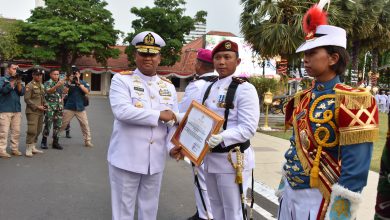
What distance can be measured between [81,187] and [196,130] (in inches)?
133

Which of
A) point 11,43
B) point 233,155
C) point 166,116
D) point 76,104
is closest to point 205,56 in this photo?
point 166,116

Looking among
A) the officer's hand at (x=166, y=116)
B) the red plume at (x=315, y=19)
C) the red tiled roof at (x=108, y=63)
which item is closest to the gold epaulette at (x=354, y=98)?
the red plume at (x=315, y=19)

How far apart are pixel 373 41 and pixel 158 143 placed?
1984 centimetres

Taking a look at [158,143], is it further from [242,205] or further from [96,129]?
[96,129]

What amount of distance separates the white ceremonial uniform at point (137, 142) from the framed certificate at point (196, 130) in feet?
0.77

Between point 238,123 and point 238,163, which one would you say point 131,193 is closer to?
point 238,163

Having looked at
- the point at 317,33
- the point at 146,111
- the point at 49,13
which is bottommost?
the point at 146,111

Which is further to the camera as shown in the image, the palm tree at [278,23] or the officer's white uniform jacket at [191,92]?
the palm tree at [278,23]

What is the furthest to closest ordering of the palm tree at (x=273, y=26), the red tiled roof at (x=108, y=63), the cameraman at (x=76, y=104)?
the red tiled roof at (x=108, y=63) → the palm tree at (x=273, y=26) → the cameraman at (x=76, y=104)

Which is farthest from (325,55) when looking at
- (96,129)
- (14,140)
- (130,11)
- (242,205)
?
(130,11)

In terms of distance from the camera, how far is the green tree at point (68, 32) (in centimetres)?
A: 3422

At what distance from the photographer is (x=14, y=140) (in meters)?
7.83

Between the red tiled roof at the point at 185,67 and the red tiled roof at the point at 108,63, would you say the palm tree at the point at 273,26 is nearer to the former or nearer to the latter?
the red tiled roof at the point at 185,67

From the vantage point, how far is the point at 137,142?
326 cm
